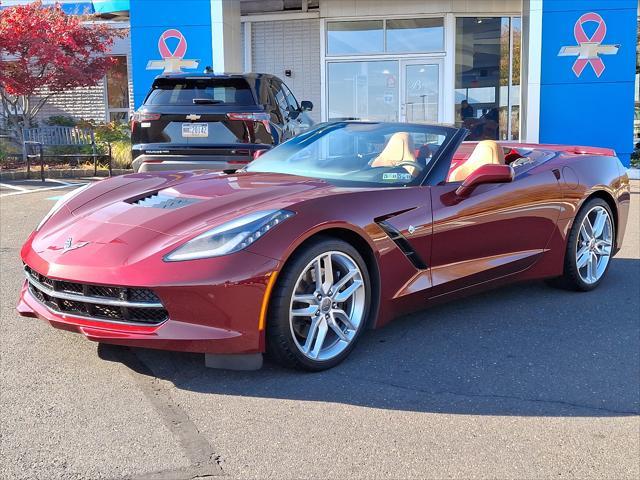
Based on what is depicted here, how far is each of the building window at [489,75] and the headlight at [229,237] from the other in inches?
568

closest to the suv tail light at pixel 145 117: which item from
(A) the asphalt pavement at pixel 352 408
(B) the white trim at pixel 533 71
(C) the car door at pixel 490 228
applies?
(A) the asphalt pavement at pixel 352 408

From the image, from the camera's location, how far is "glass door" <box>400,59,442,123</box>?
1720cm

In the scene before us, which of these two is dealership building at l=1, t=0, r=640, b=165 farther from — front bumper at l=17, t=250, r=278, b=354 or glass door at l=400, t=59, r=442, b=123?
front bumper at l=17, t=250, r=278, b=354

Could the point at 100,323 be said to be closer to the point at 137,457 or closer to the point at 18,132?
the point at 137,457

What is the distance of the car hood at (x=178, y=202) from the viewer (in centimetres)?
362

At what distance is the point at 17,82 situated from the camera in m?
15.2

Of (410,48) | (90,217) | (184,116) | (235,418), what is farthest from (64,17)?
(235,418)

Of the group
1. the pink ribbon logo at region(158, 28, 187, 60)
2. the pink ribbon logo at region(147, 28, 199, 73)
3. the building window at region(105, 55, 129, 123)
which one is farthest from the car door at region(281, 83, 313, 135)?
the building window at region(105, 55, 129, 123)

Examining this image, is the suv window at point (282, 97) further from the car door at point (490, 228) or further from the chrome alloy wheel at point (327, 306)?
the chrome alloy wheel at point (327, 306)

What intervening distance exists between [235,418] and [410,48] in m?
15.3

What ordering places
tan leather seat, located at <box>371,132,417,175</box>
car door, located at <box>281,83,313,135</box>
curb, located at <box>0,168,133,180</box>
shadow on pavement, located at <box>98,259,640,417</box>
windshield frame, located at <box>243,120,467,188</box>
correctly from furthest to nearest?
curb, located at <box>0,168,133,180</box>, car door, located at <box>281,83,313,135</box>, tan leather seat, located at <box>371,132,417,175</box>, windshield frame, located at <box>243,120,467,188</box>, shadow on pavement, located at <box>98,259,640,417</box>

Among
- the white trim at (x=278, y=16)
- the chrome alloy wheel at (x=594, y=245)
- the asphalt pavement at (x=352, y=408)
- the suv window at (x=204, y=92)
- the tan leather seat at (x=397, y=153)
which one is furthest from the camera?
the white trim at (x=278, y=16)

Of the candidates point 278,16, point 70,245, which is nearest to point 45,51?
point 278,16

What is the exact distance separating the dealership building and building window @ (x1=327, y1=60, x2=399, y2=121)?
0.03 metres
